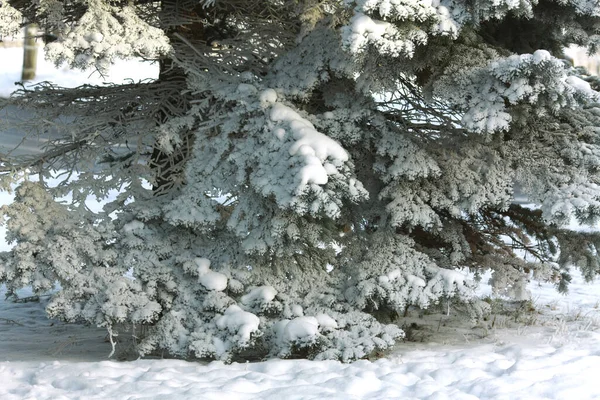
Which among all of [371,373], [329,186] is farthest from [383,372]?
[329,186]

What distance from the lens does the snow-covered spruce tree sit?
4980 millimetres

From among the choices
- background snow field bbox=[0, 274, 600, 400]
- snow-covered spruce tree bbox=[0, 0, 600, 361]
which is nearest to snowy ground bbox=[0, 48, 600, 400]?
background snow field bbox=[0, 274, 600, 400]

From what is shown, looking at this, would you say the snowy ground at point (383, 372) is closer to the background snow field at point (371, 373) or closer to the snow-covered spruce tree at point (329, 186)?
the background snow field at point (371, 373)

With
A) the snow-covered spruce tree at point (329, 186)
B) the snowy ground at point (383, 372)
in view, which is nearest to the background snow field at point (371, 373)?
the snowy ground at point (383, 372)

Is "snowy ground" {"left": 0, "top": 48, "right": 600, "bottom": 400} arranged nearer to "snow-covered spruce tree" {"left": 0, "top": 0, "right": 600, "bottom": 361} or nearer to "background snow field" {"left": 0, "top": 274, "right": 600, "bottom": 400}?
"background snow field" {"left": 0, "top": 274, "right": 600, "bottom": 400}

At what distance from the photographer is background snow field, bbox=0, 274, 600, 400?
4.44 m

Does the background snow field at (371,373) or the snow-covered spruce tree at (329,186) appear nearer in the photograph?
the background snow field at (371,373)

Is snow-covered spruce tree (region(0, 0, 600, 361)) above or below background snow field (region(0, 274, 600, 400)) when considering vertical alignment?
above

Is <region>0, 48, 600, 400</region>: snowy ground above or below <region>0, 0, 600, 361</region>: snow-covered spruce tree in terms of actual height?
below

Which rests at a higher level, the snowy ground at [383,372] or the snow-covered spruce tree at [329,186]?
the snow-covered spruce tree at [329,186]

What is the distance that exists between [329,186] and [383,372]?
130cm

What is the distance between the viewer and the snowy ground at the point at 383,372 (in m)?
4.45

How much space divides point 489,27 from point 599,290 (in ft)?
15.4

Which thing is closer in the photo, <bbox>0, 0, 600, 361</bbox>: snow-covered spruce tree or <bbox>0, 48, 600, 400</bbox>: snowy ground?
<bbox>0, 48, 600, 400</bbox>: snowy ground
